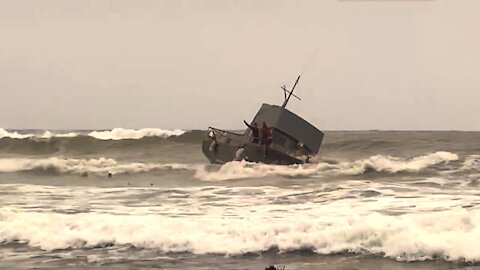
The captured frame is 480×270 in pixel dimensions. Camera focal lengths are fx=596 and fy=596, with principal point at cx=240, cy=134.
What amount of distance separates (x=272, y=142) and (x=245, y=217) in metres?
11.3

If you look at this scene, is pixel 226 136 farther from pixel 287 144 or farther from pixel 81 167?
pixel 81 167

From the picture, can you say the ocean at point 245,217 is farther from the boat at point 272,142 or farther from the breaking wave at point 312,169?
the boat at point 272,142

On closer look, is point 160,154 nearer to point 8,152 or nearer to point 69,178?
point 8,152

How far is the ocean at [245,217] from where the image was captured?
831 centimetres

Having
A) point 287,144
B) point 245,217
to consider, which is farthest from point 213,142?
point 245,217

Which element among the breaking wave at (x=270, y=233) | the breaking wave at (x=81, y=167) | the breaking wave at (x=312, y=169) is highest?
the breaking wave at (x=81, y=167)

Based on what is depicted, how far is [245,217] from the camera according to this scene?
1053 centimetres

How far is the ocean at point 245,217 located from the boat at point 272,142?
1.12m

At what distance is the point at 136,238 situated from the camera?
930 cm

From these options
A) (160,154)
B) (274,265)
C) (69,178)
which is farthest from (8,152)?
(274,265)

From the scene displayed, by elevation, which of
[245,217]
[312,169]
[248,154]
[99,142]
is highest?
[99,142]

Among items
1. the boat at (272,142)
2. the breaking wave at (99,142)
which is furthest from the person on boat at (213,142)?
the breaking wave at (99,142)

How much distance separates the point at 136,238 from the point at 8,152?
916 inches

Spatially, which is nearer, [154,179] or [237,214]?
[237,214]
